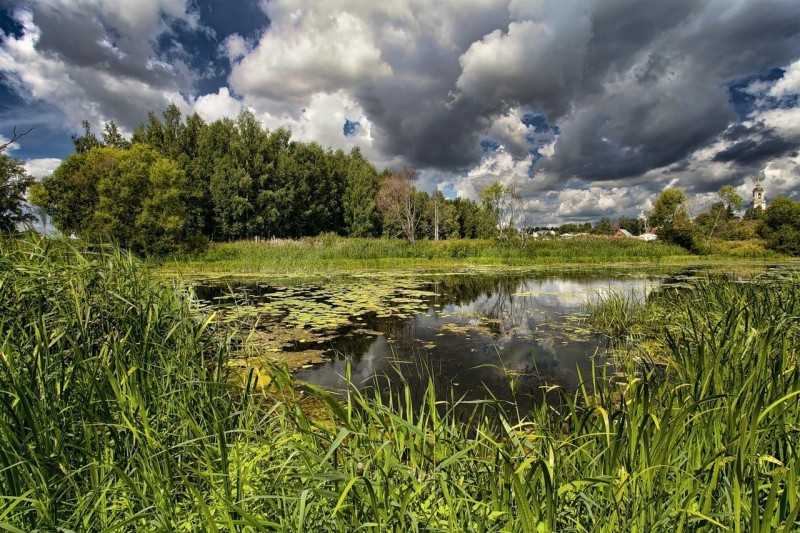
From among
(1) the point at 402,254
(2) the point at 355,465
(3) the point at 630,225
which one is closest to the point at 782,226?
(1) the point at 402,254

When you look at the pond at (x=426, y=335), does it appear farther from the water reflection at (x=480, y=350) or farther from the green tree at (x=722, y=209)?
the green tree at (x=722, y=209)

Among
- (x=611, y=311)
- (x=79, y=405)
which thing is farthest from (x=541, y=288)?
(x=79, y=405)

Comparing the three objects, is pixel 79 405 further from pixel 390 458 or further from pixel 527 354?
pixel 527 354

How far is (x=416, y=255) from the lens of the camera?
22109 millimetres

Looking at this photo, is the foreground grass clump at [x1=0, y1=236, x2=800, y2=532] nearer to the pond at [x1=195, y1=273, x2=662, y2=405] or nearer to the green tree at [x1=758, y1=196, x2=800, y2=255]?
the pond at [x1=195, y1=273, x2=662, y2=405]

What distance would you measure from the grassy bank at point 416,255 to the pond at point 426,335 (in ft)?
17.3

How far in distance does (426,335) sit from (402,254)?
15601 millimetres

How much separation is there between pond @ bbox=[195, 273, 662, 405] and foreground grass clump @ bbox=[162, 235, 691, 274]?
5662mm

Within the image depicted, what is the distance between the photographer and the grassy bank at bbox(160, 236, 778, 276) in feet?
55.9

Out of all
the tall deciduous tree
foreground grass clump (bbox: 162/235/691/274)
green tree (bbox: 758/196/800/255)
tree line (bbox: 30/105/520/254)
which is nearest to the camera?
foreground grass clump (bbox: 162/235/691/274)

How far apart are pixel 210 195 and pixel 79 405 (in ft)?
110

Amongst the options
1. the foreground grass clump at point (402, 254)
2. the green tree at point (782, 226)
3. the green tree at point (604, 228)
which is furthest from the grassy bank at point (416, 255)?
the green tree at point (604, 228)

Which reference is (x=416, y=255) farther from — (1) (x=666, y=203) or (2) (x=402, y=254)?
(1) (x=666, y=203)

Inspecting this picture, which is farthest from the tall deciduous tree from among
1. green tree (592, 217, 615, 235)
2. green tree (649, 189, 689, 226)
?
green tree (592, 217, 615, 235)
